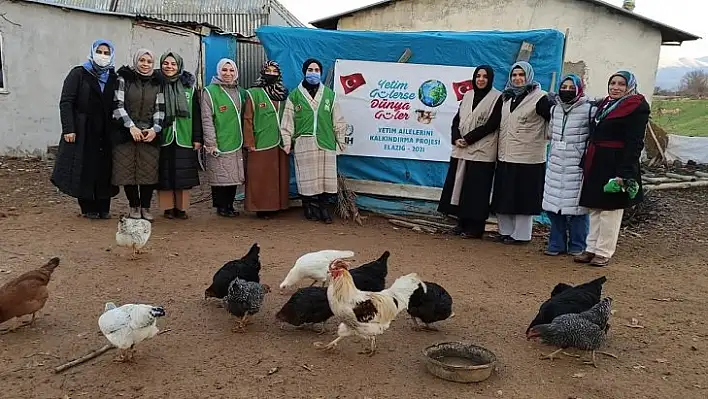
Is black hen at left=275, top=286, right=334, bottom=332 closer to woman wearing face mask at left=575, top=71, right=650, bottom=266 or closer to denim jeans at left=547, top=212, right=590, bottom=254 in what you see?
woman wearing face mask at left=575, top=71, right=650, bottom=266

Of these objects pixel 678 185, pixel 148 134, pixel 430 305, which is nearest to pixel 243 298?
pixel 430 305

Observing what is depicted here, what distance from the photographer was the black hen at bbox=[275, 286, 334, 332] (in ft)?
13.5

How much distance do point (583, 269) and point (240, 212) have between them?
14.5 feet

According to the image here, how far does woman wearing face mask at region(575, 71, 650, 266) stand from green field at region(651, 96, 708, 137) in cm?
1391

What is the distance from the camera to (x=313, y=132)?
7371 millimetres

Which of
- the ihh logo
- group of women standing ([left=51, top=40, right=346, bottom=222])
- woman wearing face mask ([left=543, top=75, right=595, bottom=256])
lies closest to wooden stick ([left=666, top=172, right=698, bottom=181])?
woman wearing face mask ([left=543, top=75, right=595, bottom=256])

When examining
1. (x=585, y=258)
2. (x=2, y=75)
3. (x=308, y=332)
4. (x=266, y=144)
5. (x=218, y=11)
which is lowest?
(x=308, y=332)

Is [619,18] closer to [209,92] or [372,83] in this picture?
[372,83]

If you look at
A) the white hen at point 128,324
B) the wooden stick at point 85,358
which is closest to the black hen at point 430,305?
the white hen at point 128,324

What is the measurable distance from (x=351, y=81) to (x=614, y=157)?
3549mm

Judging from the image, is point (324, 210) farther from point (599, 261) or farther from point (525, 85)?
point (599, 261)

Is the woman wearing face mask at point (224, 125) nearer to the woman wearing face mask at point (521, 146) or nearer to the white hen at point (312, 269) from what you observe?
the white hen at point (312, 269)

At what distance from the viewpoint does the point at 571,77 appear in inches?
237

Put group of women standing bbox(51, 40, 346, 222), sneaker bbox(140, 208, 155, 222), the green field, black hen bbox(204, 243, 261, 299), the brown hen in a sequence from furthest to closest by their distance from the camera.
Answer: the green field → sneaker bbox(140, 208, 155, 222) → group of women standing bbox(51, 40, 346, 222) → black hen bbox(204, 243, 261, 299) → the brown hen
